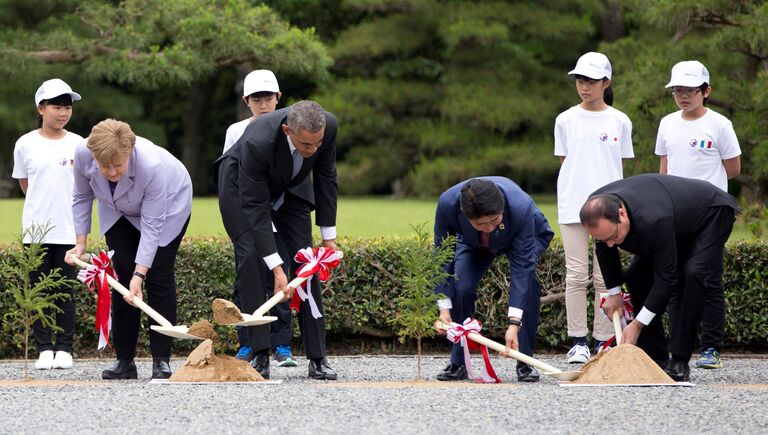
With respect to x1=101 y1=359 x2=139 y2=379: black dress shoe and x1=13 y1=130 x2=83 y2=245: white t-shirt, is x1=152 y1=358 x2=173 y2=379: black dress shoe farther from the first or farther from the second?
x1=13 y1=130 x2=83 y2=245: white t-shirt

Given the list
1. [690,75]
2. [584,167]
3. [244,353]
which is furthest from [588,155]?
[244,353]

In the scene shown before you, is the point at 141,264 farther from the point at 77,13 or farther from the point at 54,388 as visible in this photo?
the point at 77,13

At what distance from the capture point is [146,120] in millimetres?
23047

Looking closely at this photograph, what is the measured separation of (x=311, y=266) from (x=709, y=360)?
97.0 inches

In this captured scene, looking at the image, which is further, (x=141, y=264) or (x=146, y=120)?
(x=146, y=120)

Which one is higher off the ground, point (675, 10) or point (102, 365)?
point (675, 10)

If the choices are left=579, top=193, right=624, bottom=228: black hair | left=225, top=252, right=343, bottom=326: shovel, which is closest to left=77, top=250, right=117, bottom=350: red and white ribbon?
left=225, top=252, right=343, bottom=326: shovel

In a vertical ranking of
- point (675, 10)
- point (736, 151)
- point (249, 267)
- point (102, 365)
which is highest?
point (675, 10)

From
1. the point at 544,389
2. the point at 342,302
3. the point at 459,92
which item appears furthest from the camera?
the point at 459,92

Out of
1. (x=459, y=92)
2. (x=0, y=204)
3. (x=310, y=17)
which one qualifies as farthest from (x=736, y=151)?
(x=310, y=17)

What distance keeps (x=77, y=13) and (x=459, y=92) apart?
6411 mm

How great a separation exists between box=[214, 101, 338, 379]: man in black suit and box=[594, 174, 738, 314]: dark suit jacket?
148 cm

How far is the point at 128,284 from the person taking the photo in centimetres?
630

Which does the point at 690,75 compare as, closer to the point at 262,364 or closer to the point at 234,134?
the point at 234,134
